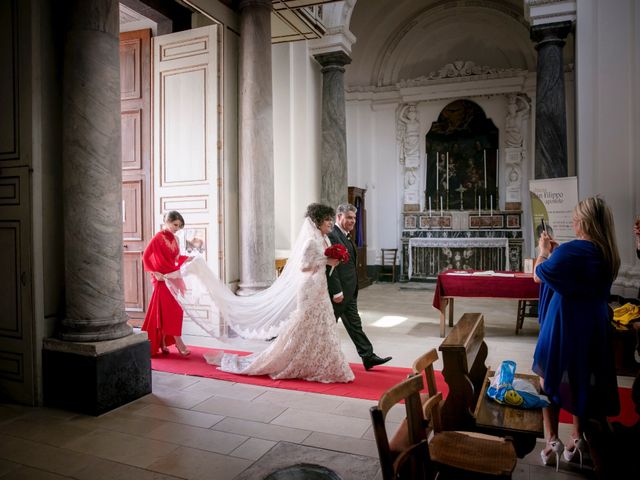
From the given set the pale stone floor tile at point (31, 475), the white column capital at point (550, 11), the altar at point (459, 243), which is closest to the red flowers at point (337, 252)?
the pale stone floor tile at point (31, 475)

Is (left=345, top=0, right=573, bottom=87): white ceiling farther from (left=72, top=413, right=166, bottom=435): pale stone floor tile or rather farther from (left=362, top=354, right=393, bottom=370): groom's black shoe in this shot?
(left=72, top=413, right=166, bottom=435): pale stone floor tile

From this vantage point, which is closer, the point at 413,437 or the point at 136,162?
the point at 413,437

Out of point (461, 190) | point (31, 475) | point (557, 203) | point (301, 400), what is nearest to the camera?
point (31, 475)

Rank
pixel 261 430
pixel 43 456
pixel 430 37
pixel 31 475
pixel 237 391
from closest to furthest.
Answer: pixel 31 475
pixel 43 456
pixel 261 430
pixel 237 391
pixel 430 37

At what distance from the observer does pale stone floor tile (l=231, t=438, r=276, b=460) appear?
9.96 ft

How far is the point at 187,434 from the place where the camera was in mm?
3371

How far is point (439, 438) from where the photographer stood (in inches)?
93.3

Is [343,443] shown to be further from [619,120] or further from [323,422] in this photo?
[619,120]

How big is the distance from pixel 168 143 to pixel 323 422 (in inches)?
173

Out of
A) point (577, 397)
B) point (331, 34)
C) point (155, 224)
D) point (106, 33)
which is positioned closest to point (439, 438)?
point (577, 397)

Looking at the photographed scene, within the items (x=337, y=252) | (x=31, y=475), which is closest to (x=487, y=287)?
(x=337, y=252)

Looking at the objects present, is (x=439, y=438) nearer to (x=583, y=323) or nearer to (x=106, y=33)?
(x=583, y=323)

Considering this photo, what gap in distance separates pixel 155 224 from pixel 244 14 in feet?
9.65

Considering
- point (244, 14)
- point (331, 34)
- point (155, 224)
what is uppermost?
point (331, 34)
